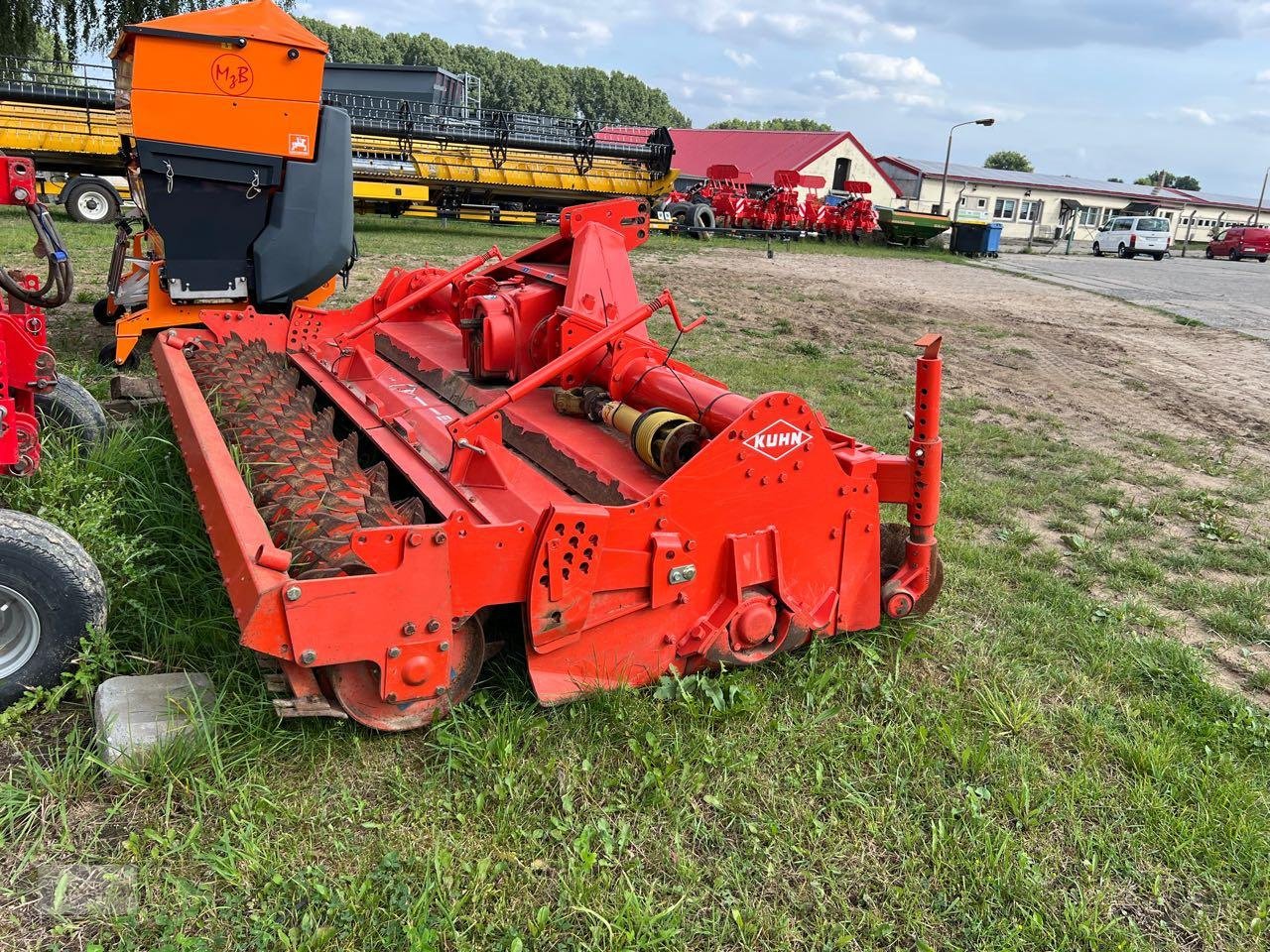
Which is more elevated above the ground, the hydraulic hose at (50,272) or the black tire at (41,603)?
the hydraulic hose at (50,272)

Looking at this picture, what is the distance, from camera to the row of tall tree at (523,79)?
77.7 metres

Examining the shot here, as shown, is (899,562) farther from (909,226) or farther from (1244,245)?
(1244,245)

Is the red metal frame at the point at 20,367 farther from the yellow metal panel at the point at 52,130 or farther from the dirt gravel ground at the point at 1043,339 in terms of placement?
the yellow metal panel at the point at 52,130

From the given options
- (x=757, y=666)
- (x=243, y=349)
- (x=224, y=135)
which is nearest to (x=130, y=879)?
(x=757, y=666)

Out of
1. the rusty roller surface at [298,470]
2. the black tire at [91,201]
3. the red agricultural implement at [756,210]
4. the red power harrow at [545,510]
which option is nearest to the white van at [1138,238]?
the red agricultural implement at [756,210]

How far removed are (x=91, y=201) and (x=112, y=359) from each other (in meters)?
10.2

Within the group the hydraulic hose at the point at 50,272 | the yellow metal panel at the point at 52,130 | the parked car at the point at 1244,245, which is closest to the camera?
the hydraulic hose at the point at 50,272

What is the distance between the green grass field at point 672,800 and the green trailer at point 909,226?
27.8m

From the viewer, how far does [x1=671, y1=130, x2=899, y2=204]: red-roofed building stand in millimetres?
47375

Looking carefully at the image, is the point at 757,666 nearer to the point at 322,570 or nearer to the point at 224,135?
the point at 322,570

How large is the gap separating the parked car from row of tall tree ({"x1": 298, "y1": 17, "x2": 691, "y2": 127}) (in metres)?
51.4

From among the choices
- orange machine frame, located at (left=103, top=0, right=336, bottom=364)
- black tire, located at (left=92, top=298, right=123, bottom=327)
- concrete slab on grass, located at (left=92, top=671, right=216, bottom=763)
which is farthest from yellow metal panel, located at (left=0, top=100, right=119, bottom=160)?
concrete slab on grass, located at (left=92, top=671, right=216, bottom=763)

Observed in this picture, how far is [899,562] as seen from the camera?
3740 millimetres

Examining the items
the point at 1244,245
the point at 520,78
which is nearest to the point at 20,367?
the point at 1244,245
